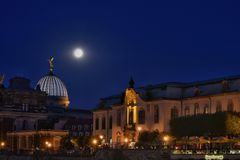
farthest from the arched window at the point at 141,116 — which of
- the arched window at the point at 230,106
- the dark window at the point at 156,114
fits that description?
the arched window at the point at 230,106

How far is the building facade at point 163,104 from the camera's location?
9479cm

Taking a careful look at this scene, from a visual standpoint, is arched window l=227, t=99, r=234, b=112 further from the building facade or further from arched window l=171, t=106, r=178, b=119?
arched window l=171, t=106, r=178, b=119

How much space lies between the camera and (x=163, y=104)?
335ft

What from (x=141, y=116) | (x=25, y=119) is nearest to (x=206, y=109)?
(x=141, y=116)

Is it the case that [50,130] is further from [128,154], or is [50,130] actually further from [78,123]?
[128,154]

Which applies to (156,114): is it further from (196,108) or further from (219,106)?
(219,106)

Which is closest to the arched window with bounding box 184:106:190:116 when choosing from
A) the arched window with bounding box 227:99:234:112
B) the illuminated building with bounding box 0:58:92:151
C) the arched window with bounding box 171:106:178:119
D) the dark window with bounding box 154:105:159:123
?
the arched window with bounding box 171:106:178:119

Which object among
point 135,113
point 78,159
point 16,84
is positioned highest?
point 16,84

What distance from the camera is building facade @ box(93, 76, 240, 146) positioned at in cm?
9479

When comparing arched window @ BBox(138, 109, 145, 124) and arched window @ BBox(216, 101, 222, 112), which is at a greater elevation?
arched window @ BBox(216, 101, 222, 112)

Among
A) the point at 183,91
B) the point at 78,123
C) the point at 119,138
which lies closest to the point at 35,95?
the point at 78,123

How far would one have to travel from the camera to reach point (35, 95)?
16650cm

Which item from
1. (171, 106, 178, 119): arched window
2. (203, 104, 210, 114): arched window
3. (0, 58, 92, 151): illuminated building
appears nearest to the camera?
(203, 104, 210, 114): arched window

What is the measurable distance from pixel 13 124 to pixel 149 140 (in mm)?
66482
